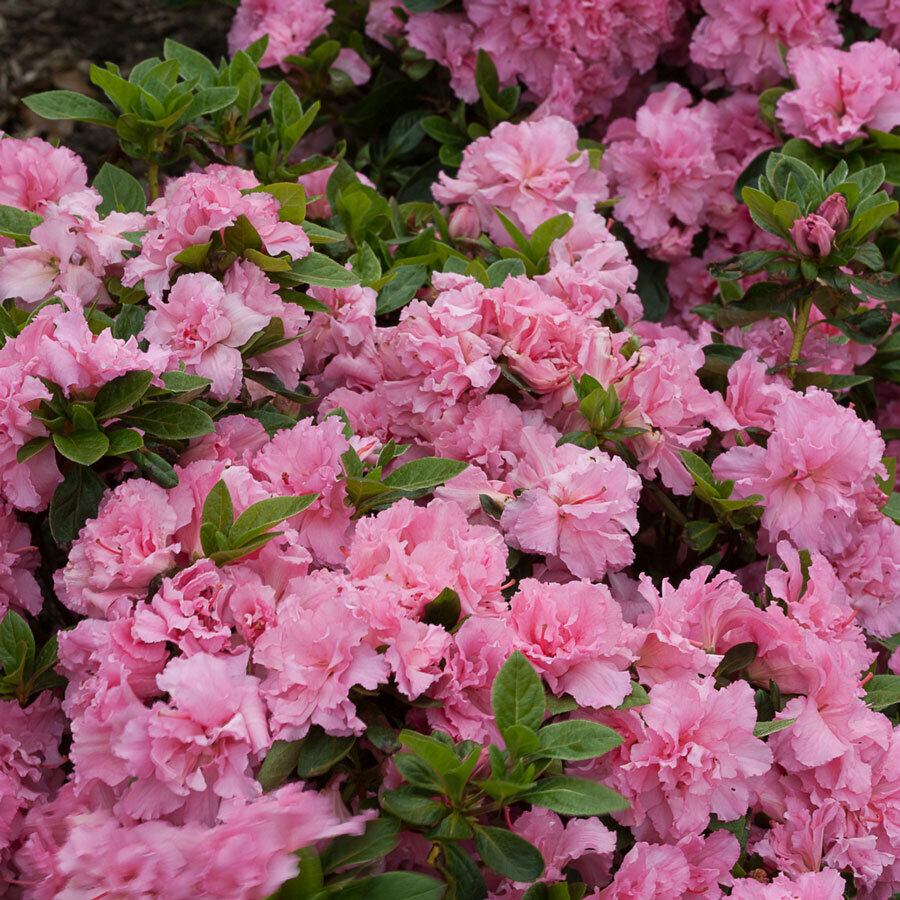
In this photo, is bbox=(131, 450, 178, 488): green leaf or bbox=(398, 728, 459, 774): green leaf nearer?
bbox=(398, 728, 459, 774): green leaf

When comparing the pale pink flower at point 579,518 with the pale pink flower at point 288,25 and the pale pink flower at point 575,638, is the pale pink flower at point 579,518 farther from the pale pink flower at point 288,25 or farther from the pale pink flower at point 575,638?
the pale pink flower at point 288,25

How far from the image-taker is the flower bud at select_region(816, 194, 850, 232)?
58.0 inches

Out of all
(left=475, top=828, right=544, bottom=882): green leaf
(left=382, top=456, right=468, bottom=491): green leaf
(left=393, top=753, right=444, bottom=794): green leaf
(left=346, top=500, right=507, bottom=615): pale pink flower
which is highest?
(left=346, top=500, right=507, bottom=615): pale pink flower

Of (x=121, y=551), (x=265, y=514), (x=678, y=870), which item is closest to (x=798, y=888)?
(x=678, y=870)

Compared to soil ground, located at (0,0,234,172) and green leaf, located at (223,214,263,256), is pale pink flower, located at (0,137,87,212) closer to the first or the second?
green leaf, located at (223,214,263,256)

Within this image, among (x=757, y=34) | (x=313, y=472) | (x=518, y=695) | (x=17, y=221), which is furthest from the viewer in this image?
(x=757, y=34)

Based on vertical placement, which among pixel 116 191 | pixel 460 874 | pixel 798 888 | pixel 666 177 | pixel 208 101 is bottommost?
pixel 798 888

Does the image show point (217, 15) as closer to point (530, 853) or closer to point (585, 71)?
point (585, 71)

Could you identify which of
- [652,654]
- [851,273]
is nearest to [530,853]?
[652,654]

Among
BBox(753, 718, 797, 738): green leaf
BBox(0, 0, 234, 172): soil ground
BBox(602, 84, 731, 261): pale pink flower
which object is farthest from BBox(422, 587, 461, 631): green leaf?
BBox(0, 0, 234, 172): soil ground

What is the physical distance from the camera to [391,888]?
0.89 metres

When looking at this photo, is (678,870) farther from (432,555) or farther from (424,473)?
(424,473)

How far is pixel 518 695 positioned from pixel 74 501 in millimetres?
529

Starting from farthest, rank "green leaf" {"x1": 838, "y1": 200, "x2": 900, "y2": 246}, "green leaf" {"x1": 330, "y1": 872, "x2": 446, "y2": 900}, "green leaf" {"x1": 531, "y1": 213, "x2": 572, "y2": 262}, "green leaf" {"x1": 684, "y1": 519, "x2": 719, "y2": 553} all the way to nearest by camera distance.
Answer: "green leaf" {"x1": 531, "y1": 213, "x2": 572, "y2": 262} < "green leaf" {"x1": 838, "y1": 200, "x2": 900, "y2": 246} < "green leaf" {"x1": 684, "y1": 519, "x2": 719, "y2": 553} < "green leaf" {"x1": 330, "y1": 872, "x2": 446, "y2": 900}
